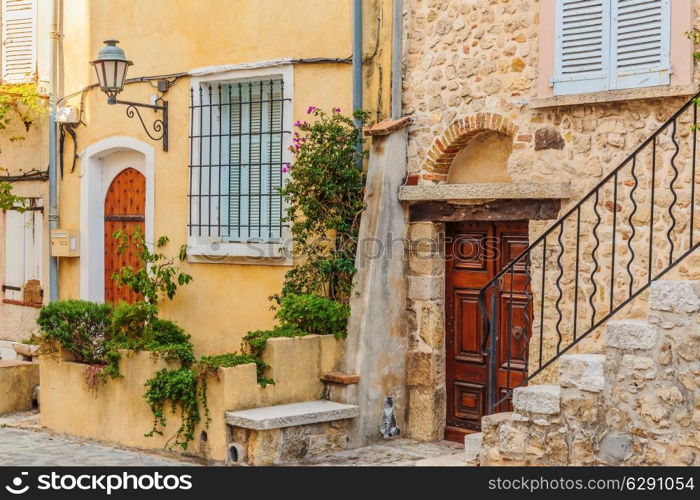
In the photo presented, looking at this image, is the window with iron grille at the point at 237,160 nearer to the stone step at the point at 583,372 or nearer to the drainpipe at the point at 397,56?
the drainpipe at the point at 397,56

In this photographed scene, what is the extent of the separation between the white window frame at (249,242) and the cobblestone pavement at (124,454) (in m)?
2.20

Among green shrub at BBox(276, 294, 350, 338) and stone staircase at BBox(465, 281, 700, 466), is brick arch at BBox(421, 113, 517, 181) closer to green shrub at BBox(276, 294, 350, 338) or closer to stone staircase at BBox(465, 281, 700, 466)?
green shrub at BBox(276, 294, 350, 338)

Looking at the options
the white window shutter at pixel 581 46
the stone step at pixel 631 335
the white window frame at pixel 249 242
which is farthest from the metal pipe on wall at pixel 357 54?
the stone step at pixel 631 335

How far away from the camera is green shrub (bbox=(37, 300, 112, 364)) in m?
10.4

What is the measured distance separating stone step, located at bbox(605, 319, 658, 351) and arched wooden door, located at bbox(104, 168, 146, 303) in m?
6.48

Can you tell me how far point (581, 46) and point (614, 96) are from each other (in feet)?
1.82

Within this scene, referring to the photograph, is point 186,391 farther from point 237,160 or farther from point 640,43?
point 640,43

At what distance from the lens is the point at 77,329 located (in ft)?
34.4

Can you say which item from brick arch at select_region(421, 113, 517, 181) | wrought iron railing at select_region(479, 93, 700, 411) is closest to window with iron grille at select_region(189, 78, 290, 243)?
brick arch at select_region(421, 113, 517, 181)

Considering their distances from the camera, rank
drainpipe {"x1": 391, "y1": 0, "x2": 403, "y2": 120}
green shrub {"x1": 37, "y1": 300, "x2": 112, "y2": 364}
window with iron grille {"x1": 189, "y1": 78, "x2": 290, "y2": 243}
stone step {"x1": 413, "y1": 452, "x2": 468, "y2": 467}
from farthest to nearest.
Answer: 1. window with iron grille {"x1": 189, "y1": 78, "x2": 290, "y2": 243}
2. green shrub {"x1": 37, "y1": 300, "x2": 112, "y2": 364}
3. drainpipe {"x1": 391, "y1": 0, "x2": 403, "y2": 120}
4. stone step {"x1": 413, "y1": 452, "x2": 468, "y2": 467}

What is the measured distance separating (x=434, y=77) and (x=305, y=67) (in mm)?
1516

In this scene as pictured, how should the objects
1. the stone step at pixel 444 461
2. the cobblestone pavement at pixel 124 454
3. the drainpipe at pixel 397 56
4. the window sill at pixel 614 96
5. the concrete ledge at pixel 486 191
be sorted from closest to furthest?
the window sill at pixel 614 96
the stone step at pixel 444 461
the concrete ledge at pixel 486 191
the cobblestone pavement at pixel 124 454
the drainpipe at pixel 397 56

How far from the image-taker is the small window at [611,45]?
8047mm

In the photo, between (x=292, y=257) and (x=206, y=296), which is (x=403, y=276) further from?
(x=206, y=296)
